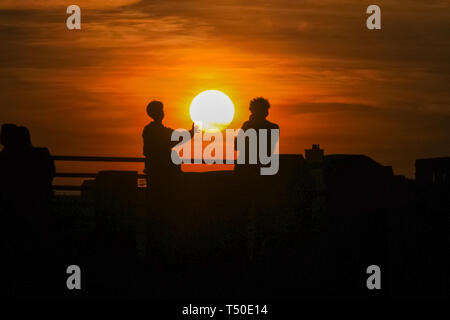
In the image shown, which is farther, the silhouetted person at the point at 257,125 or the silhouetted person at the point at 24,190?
the silhouetted person at the point at 257,125

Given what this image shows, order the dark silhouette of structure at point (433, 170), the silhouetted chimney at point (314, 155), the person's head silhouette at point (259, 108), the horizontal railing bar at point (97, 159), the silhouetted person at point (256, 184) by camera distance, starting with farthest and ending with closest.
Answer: the dark silhouette of structure at point (433, 170), the horizontal railing bar at point (97, 159), the silhouetted chimney at point (314, 155), the person's head silhouette at point (259, 108), the silhouetted person at point (256, 184)

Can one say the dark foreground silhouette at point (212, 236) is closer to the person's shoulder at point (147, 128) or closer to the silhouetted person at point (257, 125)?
the silhouetted person at point (257, 125)

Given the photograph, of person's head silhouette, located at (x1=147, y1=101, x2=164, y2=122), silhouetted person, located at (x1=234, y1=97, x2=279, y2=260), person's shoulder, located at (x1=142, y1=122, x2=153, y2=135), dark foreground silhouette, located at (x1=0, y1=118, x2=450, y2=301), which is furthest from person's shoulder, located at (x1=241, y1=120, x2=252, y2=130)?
person's shoulder, located at (x1=142, y1=122, x2=153, y2=135)

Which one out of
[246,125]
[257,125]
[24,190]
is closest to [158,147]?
[246,125]

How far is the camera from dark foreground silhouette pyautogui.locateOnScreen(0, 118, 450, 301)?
11.8m

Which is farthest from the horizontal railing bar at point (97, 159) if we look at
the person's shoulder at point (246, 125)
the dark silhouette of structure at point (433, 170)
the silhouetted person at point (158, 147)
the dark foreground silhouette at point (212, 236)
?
the dark silhouette of structure at point (433, 170)

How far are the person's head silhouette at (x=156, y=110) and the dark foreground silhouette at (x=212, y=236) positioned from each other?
2.87ft

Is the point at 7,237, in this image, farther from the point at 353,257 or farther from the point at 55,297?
the point at 353,257

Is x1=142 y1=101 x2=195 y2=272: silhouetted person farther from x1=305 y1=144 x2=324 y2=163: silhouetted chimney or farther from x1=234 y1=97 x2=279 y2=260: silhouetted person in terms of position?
x1=305 y1=144 x2=324 y2=163: silhouetted chimney

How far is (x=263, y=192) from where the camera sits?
41.9ft

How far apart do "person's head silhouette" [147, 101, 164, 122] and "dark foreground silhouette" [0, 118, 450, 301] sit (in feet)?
2.87

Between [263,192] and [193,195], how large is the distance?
1.10 m

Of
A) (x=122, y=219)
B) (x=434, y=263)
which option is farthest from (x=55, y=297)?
(x=434, y=263)

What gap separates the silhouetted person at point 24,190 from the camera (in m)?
11.6
